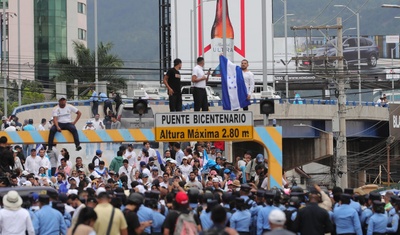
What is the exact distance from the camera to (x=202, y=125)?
2430cm

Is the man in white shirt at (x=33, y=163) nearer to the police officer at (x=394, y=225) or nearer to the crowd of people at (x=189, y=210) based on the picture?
the crowd of people at (x=189, y=210)

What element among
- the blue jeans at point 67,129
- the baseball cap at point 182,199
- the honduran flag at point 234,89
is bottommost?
the baseball cap at point 182,199

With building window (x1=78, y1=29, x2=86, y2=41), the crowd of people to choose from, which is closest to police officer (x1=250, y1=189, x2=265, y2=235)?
the crowd of people

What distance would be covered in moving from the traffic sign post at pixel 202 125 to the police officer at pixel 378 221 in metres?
5.12

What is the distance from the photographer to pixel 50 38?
11056 centimetres

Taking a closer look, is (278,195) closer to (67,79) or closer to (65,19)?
(67,79)

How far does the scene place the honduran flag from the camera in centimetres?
2695

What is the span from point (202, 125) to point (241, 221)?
5.04 m

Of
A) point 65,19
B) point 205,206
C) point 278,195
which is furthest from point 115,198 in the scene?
point 65,19

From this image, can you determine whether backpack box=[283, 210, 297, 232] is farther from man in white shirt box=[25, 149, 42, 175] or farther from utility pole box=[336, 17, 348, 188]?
utility pole box=[336, 17, 348, 188]

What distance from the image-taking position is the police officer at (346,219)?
19531 mm

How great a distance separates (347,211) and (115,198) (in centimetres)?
381

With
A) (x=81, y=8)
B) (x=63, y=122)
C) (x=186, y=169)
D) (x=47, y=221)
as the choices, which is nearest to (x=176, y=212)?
(x=47, y=221)

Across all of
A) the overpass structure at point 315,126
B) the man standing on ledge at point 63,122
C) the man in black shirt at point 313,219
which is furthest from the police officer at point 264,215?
the overpass structure at point 315,126
